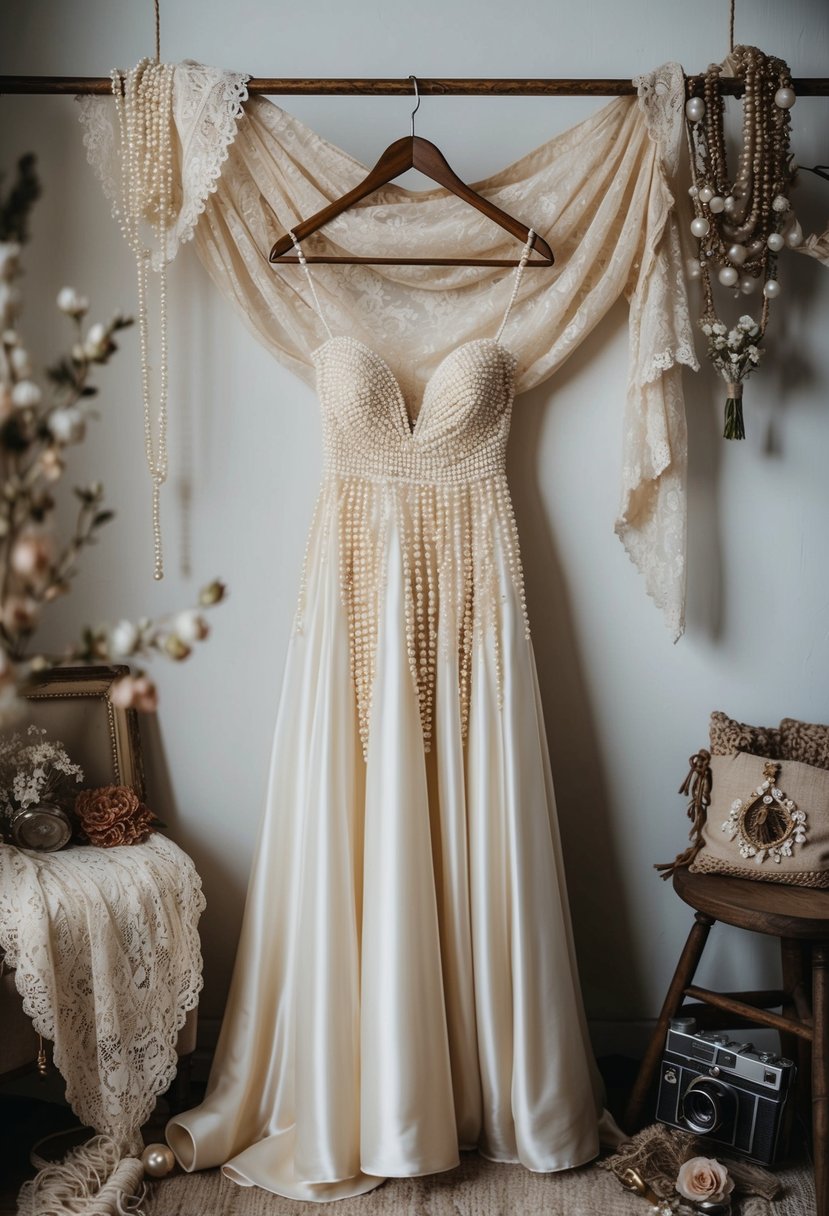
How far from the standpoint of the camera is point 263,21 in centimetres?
205

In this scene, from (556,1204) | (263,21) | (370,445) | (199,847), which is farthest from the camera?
(199,847)

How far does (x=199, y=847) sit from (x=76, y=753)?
0.33m

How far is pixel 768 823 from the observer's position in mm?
1911

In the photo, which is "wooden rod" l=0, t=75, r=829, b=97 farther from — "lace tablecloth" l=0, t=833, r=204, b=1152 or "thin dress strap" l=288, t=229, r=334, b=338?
"lace tablecloth" l=0, t=833, r=204, b=1152

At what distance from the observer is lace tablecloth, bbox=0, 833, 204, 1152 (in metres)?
1.70

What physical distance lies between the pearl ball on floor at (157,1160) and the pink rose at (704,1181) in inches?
35.0

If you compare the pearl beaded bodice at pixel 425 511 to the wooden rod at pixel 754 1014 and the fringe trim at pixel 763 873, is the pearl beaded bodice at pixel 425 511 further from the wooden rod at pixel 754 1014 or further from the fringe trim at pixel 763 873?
the wooden rod at pixel 754 1014

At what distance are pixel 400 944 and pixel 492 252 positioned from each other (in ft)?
4.25

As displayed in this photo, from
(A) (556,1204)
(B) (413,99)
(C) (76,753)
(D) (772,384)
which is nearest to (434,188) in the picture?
(B) (413,99)

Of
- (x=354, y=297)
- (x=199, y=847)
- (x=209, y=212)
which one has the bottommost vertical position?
(x=199, y=847)

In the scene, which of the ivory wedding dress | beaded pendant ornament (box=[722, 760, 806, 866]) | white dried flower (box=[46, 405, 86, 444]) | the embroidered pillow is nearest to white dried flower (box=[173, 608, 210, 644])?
white dried flower (box=[46, 405, 86, 444])

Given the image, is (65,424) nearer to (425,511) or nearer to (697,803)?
(425,511)

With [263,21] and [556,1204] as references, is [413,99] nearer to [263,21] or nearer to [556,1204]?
[263,21]

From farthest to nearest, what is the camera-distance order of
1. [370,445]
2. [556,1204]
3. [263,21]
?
[263,21]
[370,445]
[556,1204]
